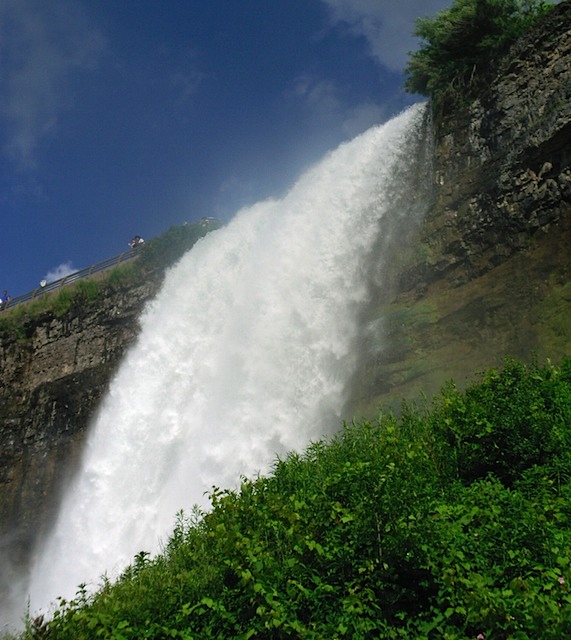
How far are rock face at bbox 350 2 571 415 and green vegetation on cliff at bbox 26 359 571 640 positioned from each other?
426 centimetres

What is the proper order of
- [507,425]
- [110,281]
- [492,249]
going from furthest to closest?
[110,281] → [492,249] → [507,425]

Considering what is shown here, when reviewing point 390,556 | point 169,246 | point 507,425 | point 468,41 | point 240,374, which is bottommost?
point 390,556

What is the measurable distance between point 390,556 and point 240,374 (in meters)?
9.46

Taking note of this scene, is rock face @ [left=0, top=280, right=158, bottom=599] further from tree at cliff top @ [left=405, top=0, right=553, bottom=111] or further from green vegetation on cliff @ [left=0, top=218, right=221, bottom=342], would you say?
tree at cliff top @ [left=405, top=0, right=553, bottom=111]

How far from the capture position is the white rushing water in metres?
12.7

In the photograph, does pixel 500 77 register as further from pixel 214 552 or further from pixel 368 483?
pixel 214 552

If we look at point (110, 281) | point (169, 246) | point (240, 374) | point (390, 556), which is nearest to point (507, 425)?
point (390, 556)

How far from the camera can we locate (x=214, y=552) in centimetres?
580

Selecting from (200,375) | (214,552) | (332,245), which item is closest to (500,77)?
(332,245)

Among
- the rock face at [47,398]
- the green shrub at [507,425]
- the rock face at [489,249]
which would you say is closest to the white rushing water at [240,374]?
the rock face at [489,249]

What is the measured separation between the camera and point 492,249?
39.3 ft

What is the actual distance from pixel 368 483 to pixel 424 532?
0.77 meters

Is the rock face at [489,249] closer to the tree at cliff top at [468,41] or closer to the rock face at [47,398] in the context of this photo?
the tree at cliff top at [468,41]

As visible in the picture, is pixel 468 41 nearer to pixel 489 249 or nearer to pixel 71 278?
pixel 489 249
